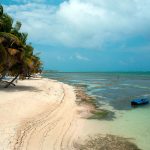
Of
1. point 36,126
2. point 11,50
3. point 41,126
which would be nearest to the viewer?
point 36,126

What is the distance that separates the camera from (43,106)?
2153 cm

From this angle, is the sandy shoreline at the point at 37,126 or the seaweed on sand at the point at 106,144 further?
the seaweed on sand at the point at 106,144

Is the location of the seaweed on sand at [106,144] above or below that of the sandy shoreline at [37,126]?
below

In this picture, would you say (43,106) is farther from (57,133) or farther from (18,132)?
(18,132)

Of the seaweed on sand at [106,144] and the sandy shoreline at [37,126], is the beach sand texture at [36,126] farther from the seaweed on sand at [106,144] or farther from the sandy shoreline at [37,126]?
the seaweed on sand at [106,144]

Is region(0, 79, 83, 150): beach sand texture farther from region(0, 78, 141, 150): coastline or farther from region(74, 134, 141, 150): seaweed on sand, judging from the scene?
region(74, 134, 141, 150): seaweed on sand

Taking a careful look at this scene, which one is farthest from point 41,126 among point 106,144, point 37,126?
point 106,144

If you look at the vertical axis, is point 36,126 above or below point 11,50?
below

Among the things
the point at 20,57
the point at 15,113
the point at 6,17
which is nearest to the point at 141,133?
the point at 15,113

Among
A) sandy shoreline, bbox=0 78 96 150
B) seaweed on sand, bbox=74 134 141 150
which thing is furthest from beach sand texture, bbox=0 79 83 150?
seaweed on sand, bbox=74 134 141 150

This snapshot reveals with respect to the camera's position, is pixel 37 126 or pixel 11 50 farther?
pixel 11 50

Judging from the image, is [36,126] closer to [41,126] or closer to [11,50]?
[41,126]

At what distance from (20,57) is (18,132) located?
1807cm

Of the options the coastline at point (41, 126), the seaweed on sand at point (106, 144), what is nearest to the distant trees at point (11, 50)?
the coastline at point (41, 126)
